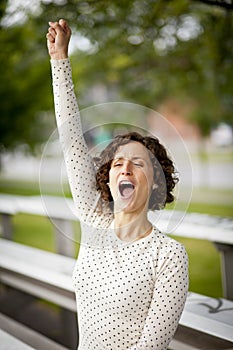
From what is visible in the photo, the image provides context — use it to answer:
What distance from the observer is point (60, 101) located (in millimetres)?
999

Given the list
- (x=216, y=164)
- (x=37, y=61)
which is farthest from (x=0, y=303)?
(x=216, y=164)

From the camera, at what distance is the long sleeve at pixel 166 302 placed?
2.80 feet

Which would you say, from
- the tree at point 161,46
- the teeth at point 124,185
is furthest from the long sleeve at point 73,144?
the tree at point 161,46

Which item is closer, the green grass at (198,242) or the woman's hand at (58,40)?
the woman's hand at (58,40)

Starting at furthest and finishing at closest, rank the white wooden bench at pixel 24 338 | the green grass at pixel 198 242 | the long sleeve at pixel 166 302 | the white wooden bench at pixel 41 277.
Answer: the green grass at pixel 198 242
the white wooden bench at pixel 41 277
the white wooden bench at pixel 24 338
the long sleeve at pixel 166 302

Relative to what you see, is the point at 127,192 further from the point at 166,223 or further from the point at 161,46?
the point at 161,46

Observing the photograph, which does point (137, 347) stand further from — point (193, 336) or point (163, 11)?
point (163, 11)

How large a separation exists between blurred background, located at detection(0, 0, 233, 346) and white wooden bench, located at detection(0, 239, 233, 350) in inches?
15.9

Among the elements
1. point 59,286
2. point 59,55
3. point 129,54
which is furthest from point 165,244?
point 129,54

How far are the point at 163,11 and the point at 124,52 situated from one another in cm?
129

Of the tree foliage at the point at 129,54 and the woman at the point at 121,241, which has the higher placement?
the tree foliage at the point at 129,54

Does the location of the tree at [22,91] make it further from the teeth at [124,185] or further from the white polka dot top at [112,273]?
the teeth at [124,185]

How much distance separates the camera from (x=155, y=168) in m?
0.92

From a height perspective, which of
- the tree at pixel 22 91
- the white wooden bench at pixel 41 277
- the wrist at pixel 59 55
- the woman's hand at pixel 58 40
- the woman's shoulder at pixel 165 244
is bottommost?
the white wooden bench at pixel 41 277
